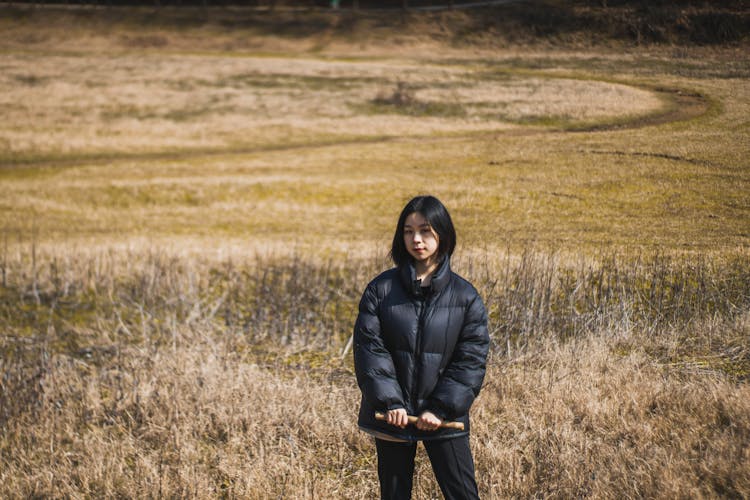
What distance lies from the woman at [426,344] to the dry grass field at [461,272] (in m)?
1.42

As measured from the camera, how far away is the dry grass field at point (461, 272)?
5.01m

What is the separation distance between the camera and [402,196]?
13.2m

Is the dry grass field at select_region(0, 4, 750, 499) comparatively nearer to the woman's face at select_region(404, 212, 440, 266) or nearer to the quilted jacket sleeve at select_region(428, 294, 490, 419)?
the quilted jacket sleeve at select_region(428, 294, 490, 419)

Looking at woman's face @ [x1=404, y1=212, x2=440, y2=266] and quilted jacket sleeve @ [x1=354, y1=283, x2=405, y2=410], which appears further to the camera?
woman's face @ [x1=404, y1=212, x2=440, y2=266]

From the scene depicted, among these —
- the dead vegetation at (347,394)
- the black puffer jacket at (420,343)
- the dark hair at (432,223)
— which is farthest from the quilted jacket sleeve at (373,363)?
the dead vegetation at (347,394)

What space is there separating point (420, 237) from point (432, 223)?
10 centimetres

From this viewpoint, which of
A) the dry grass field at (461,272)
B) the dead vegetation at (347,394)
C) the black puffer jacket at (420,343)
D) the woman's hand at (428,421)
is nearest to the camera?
the woman's hand at (428,421)

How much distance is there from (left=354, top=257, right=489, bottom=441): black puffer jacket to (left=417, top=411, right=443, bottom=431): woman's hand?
107 mm

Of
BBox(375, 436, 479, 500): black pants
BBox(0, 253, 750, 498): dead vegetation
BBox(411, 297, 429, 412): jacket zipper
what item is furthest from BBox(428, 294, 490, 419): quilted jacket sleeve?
BBox(0, 253, 750, 498): dead vegetation

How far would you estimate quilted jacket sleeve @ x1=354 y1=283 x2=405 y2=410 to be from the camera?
3.31m

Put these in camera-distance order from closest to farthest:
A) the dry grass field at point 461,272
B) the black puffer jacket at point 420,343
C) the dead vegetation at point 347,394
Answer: the black puffer jacket at point 420,343
the dead vegetation at point 347,394
the dry grass field at point 461,272

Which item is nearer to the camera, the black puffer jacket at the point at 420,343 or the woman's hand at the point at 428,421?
the woman's hand at the point at 428,421

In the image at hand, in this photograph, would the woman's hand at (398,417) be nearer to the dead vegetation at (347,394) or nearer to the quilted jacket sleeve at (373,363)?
the quilted jacket sleeve at (373,363)

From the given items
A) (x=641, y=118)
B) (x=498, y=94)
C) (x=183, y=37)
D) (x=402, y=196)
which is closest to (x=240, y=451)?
(x=641, y=118)
